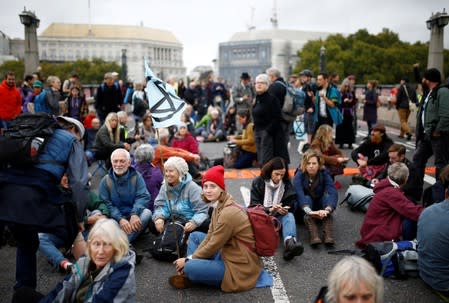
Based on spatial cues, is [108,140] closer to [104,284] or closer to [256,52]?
[104,284]

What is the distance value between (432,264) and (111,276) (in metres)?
2.74

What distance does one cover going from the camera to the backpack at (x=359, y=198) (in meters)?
6.68

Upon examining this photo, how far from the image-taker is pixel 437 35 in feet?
49.3

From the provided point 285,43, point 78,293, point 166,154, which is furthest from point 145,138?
point 285,43

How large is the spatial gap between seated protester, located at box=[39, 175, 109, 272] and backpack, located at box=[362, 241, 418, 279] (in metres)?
2.67

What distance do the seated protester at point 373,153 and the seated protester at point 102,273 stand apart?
16.7ft

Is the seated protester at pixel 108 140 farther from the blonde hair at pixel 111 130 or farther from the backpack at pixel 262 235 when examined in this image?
the backpack at pixel 262 235

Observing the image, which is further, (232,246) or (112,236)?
(232,246)

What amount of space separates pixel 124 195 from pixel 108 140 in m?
2.99

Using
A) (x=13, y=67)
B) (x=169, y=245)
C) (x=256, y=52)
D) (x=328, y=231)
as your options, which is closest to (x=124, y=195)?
(x=169, y=245)

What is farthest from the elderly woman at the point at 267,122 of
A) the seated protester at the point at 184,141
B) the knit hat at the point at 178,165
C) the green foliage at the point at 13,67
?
the green foliage at the point at 13,67

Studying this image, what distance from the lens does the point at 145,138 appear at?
10234 mm

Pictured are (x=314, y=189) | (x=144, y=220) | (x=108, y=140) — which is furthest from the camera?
(x=108, y=140)

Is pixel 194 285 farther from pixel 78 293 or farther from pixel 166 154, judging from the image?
pixel 166 154
